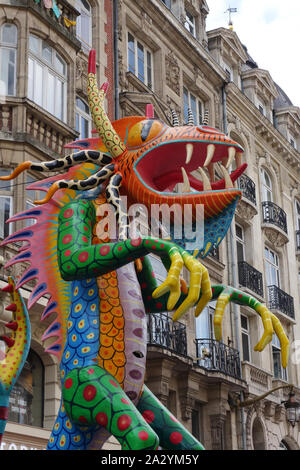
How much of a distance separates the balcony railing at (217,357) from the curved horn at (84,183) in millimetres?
12409

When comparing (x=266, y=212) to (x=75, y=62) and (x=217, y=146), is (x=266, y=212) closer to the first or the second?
(x=75, y=62)

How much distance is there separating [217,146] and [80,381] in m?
1.94

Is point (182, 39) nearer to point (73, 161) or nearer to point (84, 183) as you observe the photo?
point (73, 161)

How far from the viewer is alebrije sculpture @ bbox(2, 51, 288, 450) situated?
509cm

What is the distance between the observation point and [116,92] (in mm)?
16938

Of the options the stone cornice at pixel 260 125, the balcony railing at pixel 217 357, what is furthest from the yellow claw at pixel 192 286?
the stone cornice at pixel 260 125

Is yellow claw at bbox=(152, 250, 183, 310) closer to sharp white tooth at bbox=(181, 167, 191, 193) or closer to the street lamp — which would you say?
sharp white tooth at bbox=(181, 167, 191, 193)

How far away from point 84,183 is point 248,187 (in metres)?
18.4

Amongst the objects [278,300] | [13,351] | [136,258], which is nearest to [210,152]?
[136,258]

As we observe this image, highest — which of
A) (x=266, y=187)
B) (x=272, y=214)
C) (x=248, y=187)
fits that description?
(x=266, y=187)

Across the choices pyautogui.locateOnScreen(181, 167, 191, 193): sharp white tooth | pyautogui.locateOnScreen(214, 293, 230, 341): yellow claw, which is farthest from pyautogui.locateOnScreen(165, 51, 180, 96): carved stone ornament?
pyautogui.locateOnScreen(214, 293, 230, 341): yellow claw

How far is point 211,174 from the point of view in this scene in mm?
6051

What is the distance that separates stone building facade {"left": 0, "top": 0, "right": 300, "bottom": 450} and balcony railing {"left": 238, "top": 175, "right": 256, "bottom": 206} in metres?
0.07

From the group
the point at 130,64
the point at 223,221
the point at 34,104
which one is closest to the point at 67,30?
the point at 34,104
